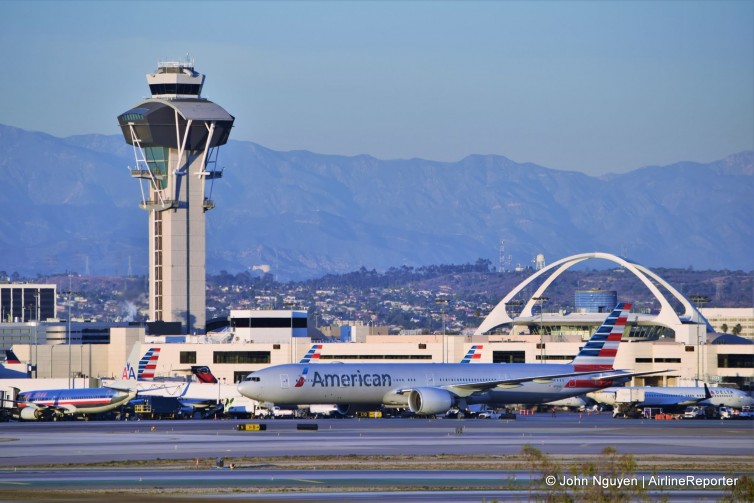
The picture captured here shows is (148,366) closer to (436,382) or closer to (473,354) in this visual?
(473,354)

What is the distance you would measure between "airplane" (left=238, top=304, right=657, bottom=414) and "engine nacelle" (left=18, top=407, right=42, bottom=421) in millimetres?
21308

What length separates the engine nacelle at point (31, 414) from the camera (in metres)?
112

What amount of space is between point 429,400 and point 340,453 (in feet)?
126

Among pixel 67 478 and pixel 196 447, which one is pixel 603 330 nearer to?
pixel 196 447

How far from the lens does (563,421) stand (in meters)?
97.8

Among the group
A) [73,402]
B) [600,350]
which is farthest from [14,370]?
[600,350]

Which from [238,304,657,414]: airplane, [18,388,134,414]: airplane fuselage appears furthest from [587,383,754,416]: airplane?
[18,388,134,414]: airplane fuselage

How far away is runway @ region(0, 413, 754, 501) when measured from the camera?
161 feet

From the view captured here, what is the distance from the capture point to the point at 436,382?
352ft

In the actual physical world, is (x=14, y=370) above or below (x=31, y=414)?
above

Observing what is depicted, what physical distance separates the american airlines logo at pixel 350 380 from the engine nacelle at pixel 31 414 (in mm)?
25625

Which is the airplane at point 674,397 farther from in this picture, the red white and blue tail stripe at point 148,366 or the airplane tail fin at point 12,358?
the airplane tail fin at point 12,358

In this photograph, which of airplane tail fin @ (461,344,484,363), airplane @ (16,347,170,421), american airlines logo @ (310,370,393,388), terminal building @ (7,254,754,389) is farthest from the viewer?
terminal building @ (7,254,754,389)

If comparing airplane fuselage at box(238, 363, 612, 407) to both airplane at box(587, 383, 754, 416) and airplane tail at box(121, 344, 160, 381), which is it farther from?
airplane tail at box(121, 344, 160, 381)
